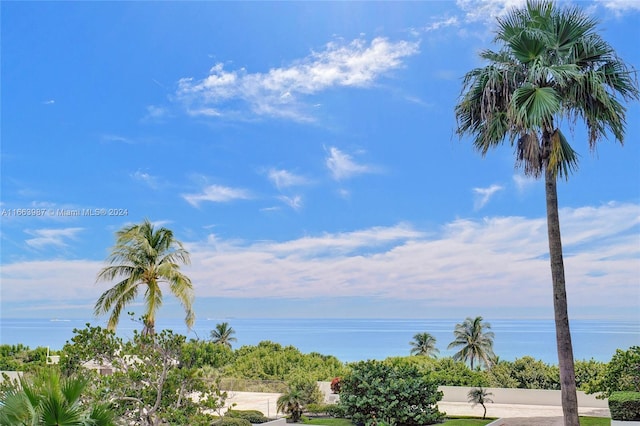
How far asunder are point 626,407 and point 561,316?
13.3 ft

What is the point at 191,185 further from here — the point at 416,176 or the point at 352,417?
the point at 352,417

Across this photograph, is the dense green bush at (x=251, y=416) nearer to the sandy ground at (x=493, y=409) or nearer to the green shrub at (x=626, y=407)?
the sandy ground at (x=493, y=409)

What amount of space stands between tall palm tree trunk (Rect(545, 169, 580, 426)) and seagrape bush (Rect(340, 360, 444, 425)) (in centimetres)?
686

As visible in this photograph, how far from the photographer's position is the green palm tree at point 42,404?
5668 millimetres

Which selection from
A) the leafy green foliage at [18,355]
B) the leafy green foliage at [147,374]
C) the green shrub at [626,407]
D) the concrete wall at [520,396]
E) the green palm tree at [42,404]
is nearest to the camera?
the green palm tree at [42,404]

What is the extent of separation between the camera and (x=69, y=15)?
28.2 meters

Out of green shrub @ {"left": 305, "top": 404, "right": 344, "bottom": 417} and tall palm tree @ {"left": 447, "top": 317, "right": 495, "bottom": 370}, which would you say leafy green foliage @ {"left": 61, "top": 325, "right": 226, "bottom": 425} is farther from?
tall palm tree @ {"left": 447, "top": 317, "right": 495, "bottom": 370}

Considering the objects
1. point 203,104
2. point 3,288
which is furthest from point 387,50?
point 3,288

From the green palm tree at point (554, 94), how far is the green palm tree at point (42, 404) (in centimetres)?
843

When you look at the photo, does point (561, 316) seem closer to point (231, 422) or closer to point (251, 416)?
point (231, 422)

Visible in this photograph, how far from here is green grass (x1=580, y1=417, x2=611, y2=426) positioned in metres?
16.0

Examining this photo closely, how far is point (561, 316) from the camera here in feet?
35.1

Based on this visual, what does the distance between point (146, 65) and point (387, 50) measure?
76.6 ft

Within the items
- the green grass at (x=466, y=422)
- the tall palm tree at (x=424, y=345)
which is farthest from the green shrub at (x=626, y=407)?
the tall palm tree at (x=424, y=345)
